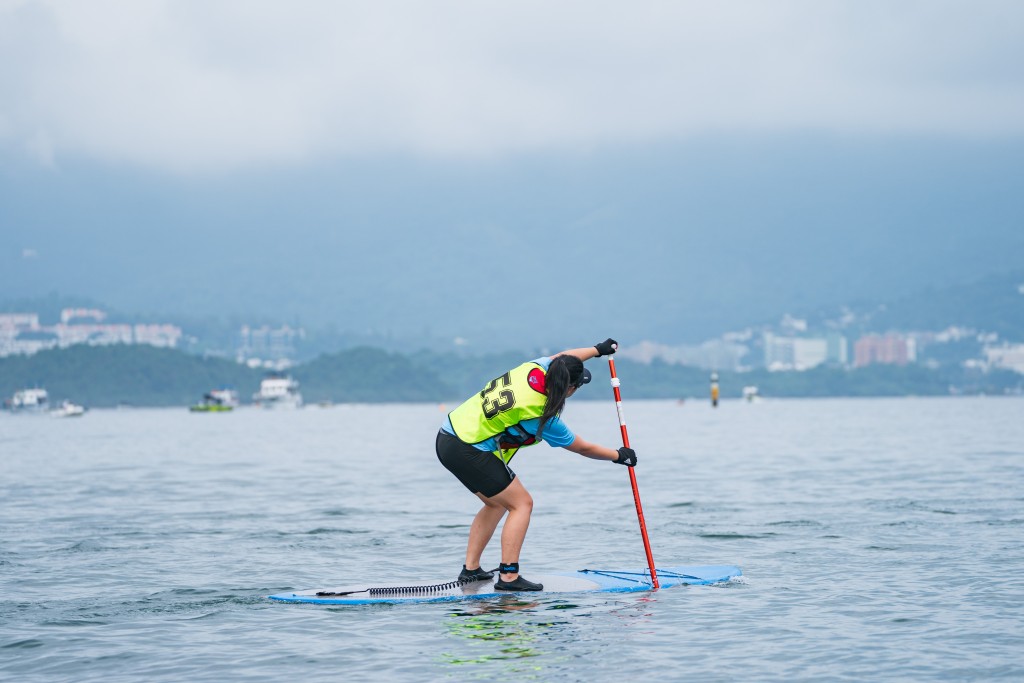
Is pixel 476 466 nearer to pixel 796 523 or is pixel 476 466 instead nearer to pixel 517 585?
pixel 517 585

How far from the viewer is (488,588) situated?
14.5 meters

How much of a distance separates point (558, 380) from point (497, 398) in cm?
69

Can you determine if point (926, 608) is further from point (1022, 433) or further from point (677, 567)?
point (1022, 433)

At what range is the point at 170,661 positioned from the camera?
11.9 m

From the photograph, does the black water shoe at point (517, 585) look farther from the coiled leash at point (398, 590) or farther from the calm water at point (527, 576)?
the coiled leash at point (398, 590)

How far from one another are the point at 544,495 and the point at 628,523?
25.4ft

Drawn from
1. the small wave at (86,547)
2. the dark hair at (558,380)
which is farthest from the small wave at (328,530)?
the dark hair at (558,380)

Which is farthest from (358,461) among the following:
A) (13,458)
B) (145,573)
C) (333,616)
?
(333,616)

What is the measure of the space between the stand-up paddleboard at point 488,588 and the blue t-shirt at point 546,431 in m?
1.78

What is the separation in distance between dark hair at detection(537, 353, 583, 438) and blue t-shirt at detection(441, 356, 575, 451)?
9 centimetres

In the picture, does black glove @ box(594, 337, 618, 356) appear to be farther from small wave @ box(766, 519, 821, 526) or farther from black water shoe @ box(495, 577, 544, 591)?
small wave @ box(766, 519, 821, 526)

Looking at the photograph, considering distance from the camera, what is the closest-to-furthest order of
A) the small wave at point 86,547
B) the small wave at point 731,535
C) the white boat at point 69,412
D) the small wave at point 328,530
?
the small wave at point 86,547 < the small wave at point 731,535 < the small wave at point 328,530 < the white boat at point 69,412

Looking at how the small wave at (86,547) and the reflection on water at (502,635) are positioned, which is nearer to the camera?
the reflection on water at (502,635)

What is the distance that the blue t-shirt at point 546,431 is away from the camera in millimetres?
13258
